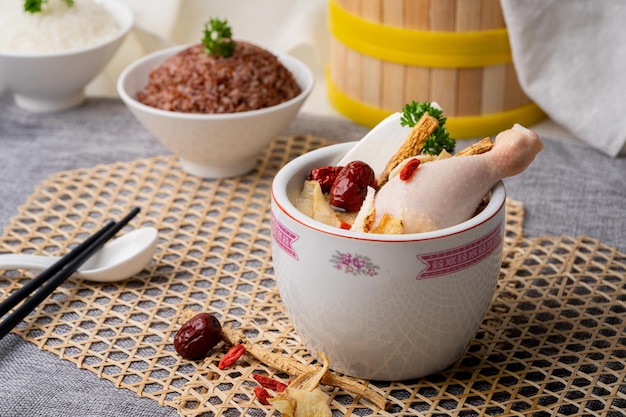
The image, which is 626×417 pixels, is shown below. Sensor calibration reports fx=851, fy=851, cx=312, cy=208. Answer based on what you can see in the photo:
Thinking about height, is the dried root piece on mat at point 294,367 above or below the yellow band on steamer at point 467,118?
above

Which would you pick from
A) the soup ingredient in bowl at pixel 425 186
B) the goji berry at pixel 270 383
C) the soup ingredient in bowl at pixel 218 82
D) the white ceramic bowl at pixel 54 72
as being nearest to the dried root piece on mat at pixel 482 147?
the soup ingredient in bowl at pixel 425 186

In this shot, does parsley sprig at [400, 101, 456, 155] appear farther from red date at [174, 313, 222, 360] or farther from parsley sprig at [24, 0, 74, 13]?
parsley sprig at [24, 0, 74, 13]

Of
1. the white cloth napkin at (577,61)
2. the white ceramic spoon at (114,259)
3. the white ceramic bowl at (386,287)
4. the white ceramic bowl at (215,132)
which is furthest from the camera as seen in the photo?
the white cloth napkin at (577,61)

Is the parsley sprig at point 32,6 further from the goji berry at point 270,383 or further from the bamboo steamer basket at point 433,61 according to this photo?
the goji berry at point 270,383

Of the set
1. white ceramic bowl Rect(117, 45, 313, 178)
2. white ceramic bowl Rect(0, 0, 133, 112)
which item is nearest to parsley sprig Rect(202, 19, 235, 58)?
white ceramic bowl Rect(117, 45, 313, 178)

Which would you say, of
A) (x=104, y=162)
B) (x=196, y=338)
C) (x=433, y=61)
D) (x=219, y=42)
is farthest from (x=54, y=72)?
(x=196, y=338)

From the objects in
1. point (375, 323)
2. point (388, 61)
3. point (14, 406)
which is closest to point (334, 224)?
point (375, 323)

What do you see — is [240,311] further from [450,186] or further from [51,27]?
A: [51,27]
